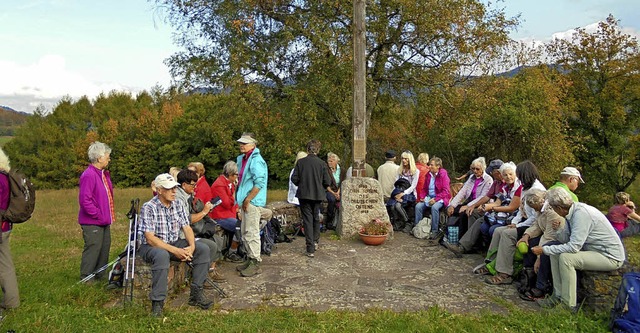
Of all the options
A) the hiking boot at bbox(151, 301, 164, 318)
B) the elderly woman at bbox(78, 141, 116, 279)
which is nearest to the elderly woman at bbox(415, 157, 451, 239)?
the hiking boot at bbox(151, 301, 164, 318)

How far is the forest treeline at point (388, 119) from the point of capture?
11977mm

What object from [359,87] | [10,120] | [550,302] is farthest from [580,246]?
[10,120]

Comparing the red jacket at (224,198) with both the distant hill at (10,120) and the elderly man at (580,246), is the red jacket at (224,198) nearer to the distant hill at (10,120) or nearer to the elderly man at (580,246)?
the elderly man at (580,246)

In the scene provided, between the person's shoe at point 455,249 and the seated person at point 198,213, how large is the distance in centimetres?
348

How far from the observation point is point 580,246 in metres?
4.30

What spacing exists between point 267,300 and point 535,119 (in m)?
17.1

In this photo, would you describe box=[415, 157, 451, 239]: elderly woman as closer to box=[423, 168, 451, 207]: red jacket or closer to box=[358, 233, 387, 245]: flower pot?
box=[423, 168, 451, 207]: red jacket

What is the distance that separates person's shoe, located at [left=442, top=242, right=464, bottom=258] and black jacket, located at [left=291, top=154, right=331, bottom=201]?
2180 mm

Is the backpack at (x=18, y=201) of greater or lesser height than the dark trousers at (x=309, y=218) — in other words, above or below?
above

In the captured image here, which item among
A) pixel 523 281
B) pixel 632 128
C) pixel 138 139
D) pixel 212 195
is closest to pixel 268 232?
pixel 212 195

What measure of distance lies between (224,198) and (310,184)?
4.18 ft

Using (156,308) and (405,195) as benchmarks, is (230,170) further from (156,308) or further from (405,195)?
(405,195)

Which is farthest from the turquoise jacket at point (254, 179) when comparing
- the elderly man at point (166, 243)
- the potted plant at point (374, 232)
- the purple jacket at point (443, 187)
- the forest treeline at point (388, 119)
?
the forest treeline at point (388, 119)

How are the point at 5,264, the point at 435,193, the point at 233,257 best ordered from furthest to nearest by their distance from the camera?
the point at 435,193 < the point at 233,257 < the point at 5,264
